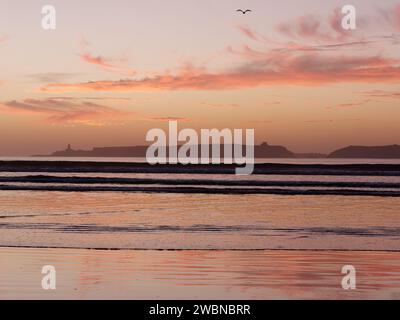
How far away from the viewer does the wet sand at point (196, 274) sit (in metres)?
13.2

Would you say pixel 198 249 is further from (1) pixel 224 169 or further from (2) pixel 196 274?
(1) pixel 224 169

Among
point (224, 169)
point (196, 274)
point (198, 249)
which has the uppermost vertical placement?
point (224, 169)

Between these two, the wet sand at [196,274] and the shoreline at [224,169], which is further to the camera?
the shoreline at [224,169]

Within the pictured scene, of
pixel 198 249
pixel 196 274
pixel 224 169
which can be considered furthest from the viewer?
pixel 224 169

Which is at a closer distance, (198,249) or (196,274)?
(196,274)

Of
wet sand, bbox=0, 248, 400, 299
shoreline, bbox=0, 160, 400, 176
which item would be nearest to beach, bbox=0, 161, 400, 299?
wet sand, bbox=0, 248, 400, 299

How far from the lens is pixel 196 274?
1497cm

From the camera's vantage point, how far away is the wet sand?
43.4 ft

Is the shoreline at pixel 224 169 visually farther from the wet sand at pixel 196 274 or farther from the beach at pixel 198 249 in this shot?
the wet sand at pixel 196 274

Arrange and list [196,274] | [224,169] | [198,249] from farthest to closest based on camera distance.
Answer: [224,169] < [198,249] < [196,274]

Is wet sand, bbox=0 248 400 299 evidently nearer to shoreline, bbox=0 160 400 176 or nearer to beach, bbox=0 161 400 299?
beach, bbox=0 161 400 299

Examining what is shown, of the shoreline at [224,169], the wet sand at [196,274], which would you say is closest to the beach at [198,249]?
the wet sand at [196,274]

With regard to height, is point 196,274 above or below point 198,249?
below

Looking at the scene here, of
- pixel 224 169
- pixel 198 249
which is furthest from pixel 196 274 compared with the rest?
pixel 224 169
